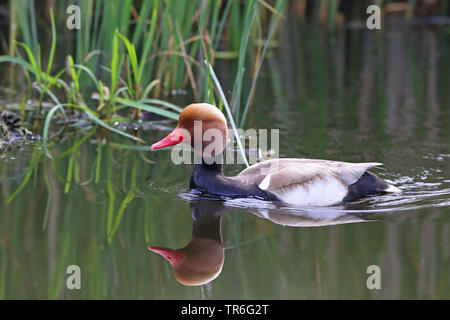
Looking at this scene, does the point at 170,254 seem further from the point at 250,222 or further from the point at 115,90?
the point at 115,90

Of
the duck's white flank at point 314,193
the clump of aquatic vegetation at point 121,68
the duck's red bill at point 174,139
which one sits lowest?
the duck's white flank at point 314,193

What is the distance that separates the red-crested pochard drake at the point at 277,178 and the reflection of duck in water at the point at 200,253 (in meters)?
0.30

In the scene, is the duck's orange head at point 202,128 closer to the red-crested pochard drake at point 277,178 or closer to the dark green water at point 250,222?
the red-crested pochard drake at point 277,178

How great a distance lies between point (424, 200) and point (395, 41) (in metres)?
7.97

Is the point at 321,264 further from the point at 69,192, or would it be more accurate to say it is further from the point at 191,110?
the point at 69,192

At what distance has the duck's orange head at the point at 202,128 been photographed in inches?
212

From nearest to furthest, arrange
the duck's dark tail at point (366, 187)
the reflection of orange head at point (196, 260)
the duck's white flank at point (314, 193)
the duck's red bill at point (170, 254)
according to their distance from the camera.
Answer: the reflection of orange head at point (196, 260), the duck's red bill at point (170, 254), the duck's white flank at point (314, 193), the duck's dark tail at point (366, 187)

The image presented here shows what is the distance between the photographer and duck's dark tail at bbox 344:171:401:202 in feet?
17.6

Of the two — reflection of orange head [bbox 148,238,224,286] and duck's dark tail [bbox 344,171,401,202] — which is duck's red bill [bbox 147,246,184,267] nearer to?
reflection of orange head [bbox 148,238,224,286]

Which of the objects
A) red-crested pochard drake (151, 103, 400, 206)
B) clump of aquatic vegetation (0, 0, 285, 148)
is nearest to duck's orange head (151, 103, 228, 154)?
red-crested pochard drake (151, 103, 400, 206)

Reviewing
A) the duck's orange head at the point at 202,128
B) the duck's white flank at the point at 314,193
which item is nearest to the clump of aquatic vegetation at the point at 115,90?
the duck's orange head at the point at 202,128

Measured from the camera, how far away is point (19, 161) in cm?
621

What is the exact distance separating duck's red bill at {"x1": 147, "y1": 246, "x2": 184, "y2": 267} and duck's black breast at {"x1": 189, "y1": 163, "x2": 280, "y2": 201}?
1045 mm

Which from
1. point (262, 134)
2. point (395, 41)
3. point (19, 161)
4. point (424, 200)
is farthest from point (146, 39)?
point (395, 41)
